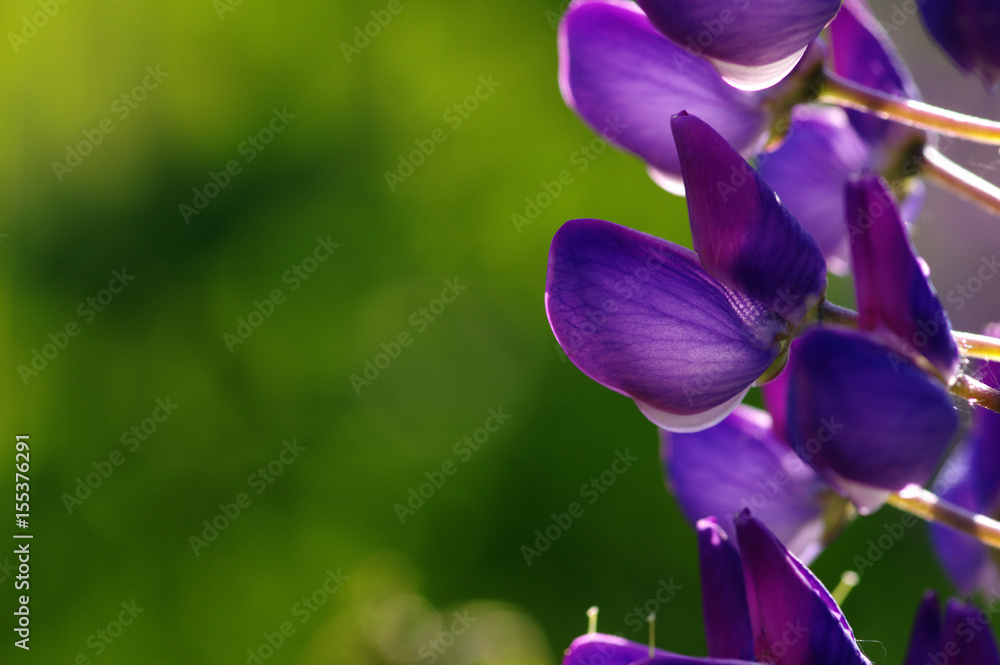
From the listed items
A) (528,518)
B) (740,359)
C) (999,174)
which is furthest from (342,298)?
(740,359)

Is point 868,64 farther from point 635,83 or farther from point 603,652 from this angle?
point 603,652

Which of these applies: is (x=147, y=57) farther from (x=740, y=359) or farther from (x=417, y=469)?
(x=740, y=359)

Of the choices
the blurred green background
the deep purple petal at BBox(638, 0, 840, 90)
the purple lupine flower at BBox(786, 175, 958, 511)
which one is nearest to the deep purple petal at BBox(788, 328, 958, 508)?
the purple lupine flower at BBox(786, 175, 958, 511)

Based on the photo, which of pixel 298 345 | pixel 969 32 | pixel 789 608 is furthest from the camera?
pixel 298 345

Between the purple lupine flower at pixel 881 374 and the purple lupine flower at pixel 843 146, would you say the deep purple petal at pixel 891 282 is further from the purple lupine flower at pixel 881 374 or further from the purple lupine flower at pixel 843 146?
the purple lupine flower at pixel 843 146

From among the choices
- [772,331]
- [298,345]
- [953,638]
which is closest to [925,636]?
[953,638]

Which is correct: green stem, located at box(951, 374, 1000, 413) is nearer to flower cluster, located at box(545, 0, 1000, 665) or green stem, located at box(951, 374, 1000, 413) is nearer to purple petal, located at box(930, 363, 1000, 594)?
flower cluster, located at box(545, 0, 1000, 665)

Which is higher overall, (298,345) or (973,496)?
(973,496)
